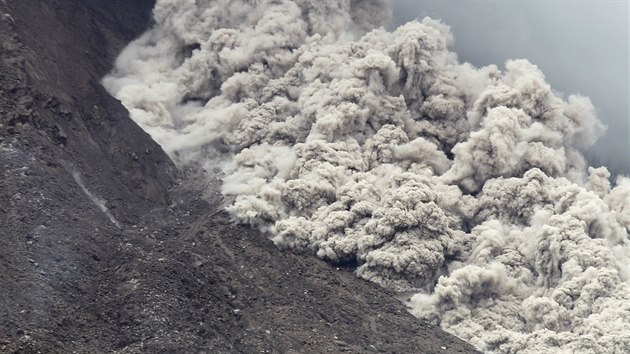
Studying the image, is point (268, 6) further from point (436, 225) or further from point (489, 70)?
point (436, 225)

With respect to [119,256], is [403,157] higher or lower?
higher

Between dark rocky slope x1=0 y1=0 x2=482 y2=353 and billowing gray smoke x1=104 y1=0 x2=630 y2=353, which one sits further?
billowing gray smoke x1=104 y1=0 x2=630 y2=353

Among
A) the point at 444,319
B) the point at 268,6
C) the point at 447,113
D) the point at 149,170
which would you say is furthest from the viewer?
the point at 268,6

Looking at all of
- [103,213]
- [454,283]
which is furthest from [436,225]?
[103,213]

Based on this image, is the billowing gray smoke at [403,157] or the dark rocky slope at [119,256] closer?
the dark rocky slope at [119,256]
